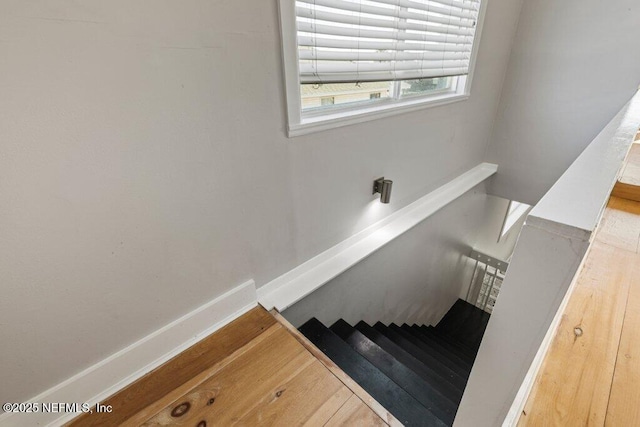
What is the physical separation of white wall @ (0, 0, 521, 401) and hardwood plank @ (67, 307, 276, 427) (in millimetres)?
171

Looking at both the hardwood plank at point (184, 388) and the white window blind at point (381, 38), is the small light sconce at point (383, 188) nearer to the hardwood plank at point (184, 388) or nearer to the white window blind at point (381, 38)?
the white window blind at point (381, 38)

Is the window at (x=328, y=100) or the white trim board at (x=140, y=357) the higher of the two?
the window at (x=328, y=100)

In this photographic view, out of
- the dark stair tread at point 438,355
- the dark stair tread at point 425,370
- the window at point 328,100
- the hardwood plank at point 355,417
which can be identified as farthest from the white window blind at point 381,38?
the dark stair tread at point 438,355

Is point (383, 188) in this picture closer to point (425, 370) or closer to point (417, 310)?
point (425, 370)

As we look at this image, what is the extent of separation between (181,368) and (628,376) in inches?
54.4

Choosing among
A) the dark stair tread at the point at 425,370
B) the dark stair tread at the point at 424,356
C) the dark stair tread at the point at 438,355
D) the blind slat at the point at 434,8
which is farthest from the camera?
the dark stair tread at the point at 438,355

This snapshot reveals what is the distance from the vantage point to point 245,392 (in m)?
1.11

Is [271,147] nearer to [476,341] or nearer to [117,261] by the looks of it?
[117,261]

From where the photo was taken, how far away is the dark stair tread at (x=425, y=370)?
5.93ft

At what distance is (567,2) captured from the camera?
255 cm

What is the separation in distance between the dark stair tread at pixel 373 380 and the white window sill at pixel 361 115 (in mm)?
1095

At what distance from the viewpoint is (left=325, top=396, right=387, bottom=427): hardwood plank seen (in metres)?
1.03

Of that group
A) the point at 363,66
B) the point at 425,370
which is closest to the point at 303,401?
the point at 425,370

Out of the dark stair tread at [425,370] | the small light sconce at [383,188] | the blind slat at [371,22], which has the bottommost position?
the dark stair tread at [425,370]
